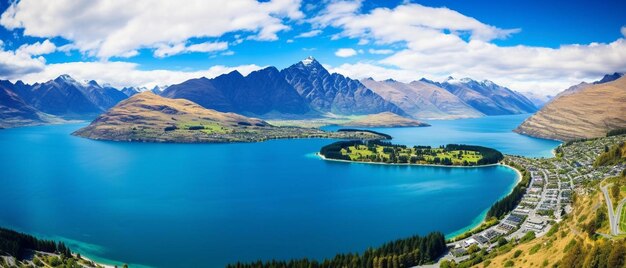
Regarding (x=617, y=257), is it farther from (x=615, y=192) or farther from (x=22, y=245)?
(x=22, y=245)

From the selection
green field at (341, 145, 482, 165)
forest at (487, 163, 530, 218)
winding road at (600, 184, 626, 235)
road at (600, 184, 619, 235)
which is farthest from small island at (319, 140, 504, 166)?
winding road at (600, 184, 626, 235)

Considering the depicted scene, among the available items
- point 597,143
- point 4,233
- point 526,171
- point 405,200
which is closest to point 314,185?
point 405,200

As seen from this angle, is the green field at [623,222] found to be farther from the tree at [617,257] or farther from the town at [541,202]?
the tree at [617,257]

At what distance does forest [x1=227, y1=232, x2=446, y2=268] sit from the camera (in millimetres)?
63156

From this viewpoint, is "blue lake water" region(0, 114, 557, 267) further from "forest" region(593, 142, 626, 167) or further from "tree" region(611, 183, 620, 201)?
"tree" region(611, 183, 620, 201)

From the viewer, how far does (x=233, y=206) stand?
105125mm

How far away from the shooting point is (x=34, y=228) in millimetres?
89438

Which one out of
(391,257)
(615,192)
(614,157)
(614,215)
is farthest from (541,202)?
(391,257)

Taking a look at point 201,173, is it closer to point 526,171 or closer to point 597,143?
point 526,171

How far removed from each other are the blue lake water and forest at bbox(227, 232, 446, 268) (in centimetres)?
858

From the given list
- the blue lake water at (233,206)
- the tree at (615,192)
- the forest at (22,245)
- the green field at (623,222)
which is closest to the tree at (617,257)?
the green field at (623,222)

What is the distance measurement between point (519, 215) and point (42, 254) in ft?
283

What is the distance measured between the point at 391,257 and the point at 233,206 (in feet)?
164

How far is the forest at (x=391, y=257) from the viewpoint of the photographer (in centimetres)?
6316
